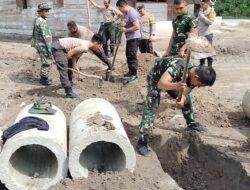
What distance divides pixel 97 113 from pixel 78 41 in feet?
8.97

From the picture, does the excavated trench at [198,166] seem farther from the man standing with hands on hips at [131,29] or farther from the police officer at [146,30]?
the police officer at [146,30]

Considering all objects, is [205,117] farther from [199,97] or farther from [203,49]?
[203,49]

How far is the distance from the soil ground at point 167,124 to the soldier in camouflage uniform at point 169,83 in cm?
33

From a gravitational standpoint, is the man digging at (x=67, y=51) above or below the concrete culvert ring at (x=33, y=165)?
above

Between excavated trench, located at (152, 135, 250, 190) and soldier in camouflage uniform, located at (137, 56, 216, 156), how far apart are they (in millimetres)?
353

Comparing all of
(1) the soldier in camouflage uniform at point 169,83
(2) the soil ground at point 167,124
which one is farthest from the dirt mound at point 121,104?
(1) the soldier in camouflage uniform at point 169,83

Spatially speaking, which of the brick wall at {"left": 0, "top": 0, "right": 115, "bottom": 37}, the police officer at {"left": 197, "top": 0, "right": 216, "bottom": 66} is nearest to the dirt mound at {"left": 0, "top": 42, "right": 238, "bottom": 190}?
the police officer at {"left": 197, "top": 0, "right": 216, "bottom": 66}

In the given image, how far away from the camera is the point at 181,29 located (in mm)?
7270

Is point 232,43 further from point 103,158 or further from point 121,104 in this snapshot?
point 103,158

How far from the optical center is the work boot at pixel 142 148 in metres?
5.58

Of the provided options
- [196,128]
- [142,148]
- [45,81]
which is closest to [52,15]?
[45,81]

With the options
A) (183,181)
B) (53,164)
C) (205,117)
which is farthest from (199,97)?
(53,164)

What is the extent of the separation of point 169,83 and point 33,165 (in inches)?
79.6

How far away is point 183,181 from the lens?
5.78 m
